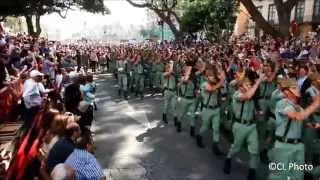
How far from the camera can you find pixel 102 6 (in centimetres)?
3812

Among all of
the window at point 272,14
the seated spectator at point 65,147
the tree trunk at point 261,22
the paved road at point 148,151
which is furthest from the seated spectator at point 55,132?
the window at point 272,14

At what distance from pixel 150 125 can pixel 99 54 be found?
27.4 meters

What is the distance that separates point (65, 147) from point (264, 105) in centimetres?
649

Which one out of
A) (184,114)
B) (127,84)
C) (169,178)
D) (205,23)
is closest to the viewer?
(169,178)

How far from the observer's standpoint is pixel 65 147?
17.4 ft

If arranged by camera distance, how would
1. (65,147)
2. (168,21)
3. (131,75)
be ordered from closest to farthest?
(65,147) < (131,75) < (168,21)

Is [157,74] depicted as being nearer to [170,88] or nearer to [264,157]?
[170,88]

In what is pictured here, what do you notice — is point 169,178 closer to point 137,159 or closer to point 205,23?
point 137,159

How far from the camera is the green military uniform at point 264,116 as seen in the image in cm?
1012

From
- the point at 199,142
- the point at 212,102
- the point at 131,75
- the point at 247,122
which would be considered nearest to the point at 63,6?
the point at 131,75

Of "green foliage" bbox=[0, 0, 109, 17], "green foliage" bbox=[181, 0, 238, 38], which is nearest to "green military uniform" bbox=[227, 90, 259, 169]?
"green foliage" bbox=[0, 0, 109, 17]

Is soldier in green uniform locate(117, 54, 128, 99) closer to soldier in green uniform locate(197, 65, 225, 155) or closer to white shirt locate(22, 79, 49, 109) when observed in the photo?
soldier in green uniform locate(197, 65, 225, 155)

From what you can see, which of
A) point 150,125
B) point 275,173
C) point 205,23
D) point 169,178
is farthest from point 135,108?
point 205,23

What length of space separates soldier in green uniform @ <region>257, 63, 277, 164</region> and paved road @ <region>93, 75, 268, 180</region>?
0.74m
